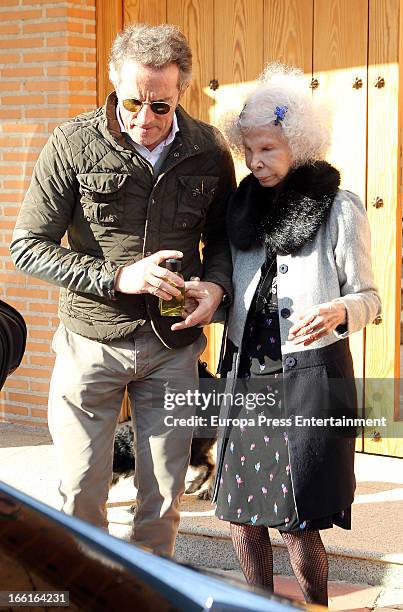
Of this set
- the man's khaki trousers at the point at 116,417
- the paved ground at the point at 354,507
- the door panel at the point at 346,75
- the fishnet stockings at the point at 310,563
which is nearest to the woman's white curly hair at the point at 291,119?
the man's khaki trousers at the point at 116,417

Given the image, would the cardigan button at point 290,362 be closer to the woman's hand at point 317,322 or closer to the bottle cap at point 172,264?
the woman's hand at point 317,322

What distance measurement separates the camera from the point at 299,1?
5.61 m

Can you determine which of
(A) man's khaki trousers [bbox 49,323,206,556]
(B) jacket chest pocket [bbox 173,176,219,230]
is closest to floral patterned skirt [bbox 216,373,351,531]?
(A) man's khaki trousers [bbox 49,323,206,556]

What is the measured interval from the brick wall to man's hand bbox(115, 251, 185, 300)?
300 centimetres

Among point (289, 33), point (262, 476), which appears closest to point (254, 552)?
point (262, 476)

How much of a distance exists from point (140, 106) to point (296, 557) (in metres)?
1.66

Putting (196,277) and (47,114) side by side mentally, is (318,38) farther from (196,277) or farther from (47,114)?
(196,277)

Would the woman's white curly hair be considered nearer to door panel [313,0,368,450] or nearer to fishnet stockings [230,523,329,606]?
fishnet stockings [230,523,329,606]

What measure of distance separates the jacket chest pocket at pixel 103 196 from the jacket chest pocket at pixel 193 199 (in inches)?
8.3

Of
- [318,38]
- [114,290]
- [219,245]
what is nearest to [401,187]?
[318,38]

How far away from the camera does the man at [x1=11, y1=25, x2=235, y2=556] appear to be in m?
3.39

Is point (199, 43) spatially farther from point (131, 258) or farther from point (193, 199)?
point (131, 258)

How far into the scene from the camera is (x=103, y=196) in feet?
11.2

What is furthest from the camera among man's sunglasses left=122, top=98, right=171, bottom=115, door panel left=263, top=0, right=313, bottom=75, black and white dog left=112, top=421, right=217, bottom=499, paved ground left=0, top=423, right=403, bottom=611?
door panel left=263, top=0, right=313, bottom=75
